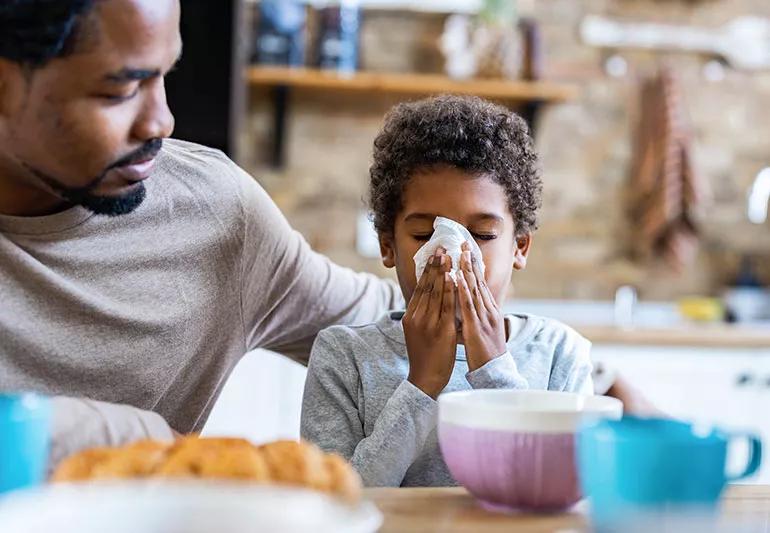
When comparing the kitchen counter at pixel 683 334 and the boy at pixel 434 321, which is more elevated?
the boy at pixel 434 321

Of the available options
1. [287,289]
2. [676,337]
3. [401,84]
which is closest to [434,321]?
[287,289]

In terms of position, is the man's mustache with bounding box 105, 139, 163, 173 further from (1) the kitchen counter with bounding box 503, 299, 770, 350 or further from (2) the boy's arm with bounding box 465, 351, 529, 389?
(1) the kitchen counter with bounding box 503, 299, 770, 350

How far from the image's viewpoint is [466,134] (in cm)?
135

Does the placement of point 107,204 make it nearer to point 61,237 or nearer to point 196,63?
point 61,237

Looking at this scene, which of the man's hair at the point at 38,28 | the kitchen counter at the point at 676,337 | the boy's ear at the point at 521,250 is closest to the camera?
the man's hair at the point at 38,28

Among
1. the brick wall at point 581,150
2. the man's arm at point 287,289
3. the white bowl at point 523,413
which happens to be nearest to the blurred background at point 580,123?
the brick wall at point 581,150

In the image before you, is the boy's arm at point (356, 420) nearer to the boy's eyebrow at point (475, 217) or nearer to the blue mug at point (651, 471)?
the boy's eyebrow at point (475, 217)

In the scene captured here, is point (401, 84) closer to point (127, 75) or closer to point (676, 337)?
point (676, 337)

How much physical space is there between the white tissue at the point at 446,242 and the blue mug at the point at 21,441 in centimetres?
62

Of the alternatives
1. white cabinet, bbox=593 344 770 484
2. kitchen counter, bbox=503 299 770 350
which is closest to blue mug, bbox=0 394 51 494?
kitchen counter, bbox=503 299 770 350

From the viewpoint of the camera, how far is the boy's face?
1.27 meters

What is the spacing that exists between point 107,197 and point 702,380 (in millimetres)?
2149

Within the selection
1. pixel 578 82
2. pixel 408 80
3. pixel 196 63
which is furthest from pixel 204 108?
pixel 578 82

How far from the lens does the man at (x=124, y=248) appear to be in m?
1.05
